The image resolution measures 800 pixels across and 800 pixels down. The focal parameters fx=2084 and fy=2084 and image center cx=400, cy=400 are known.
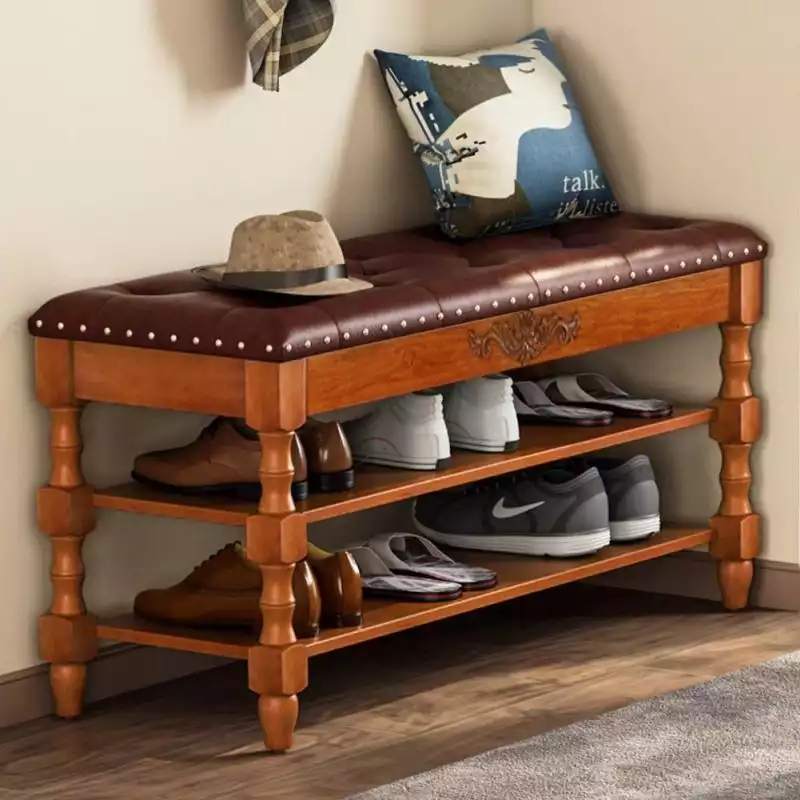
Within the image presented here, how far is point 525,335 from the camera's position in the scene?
10.6 feet

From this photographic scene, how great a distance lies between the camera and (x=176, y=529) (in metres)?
3.34

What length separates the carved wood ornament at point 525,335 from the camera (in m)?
3.15

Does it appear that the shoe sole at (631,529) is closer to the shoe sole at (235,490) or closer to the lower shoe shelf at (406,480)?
the lower shoe shelf at (406,480)

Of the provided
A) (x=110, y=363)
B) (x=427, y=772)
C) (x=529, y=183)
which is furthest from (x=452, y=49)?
(x=427, y=772)

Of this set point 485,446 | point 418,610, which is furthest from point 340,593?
point 485,446

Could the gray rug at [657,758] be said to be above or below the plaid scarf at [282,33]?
below

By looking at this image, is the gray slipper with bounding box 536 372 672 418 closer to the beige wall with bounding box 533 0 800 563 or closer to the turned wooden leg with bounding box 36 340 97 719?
the beige wall with bounding box 533 0 800 563

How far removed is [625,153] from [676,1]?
29 centimetres

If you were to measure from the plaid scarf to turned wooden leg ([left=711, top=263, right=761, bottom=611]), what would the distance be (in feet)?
2.74

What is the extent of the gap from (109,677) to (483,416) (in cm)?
72

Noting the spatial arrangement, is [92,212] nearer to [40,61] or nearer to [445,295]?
[40,61]

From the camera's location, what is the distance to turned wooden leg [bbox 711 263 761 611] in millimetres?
3615

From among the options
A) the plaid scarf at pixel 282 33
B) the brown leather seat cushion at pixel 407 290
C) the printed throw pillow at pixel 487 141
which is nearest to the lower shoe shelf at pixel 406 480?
the brown leather seat cushion at pixel 407 290

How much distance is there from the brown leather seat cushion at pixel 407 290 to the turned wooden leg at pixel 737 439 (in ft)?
0.27
